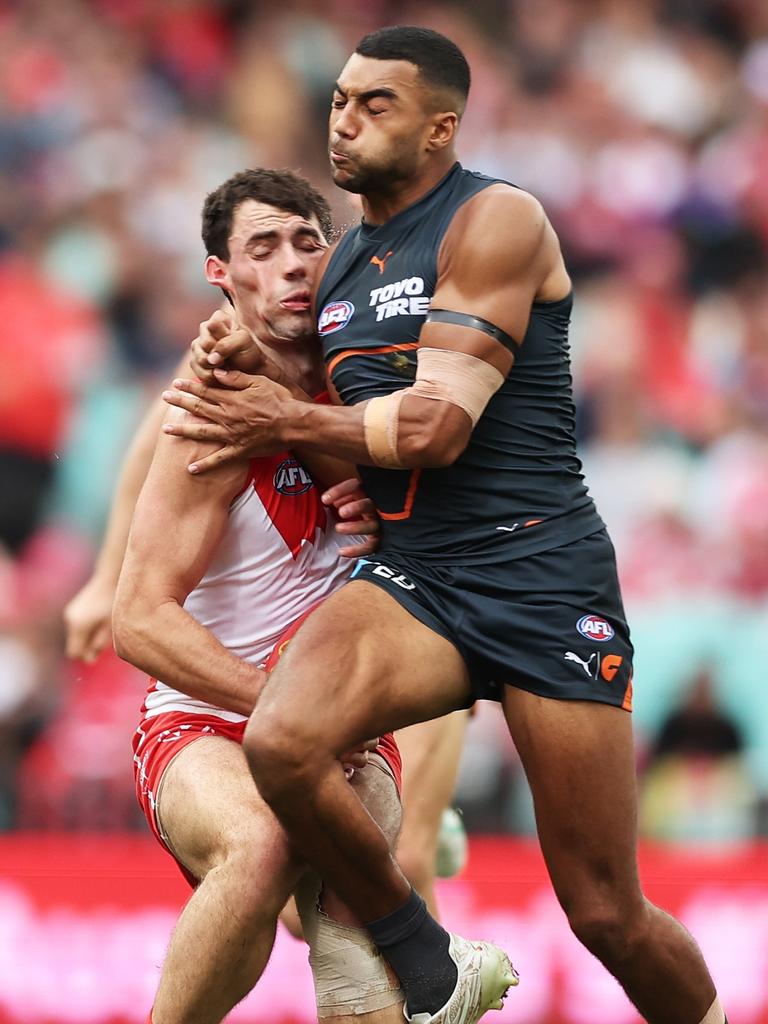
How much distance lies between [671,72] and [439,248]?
7.44m

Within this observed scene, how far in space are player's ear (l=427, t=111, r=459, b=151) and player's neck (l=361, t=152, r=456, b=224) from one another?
0.13 ft

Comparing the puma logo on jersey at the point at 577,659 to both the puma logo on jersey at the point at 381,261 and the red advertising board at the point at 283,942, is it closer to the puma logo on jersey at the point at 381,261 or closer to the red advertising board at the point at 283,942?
the puma logo on jersey at the point at 381,261

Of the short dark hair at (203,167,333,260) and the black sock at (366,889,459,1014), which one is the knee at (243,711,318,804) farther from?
the short dark hair at (203,167,333,260)

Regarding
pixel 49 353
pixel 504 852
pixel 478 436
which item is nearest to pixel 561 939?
pixel 504 852

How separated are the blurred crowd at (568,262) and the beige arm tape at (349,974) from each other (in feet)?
14.2

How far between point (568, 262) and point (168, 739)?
6.54 m

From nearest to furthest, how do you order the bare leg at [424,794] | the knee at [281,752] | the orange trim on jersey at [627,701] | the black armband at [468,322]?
1. the knee at [281,752]
2. the black armband at [468,322]
3. the orange trim on jersey at [627,701]
4. the bare leg at [424,794]

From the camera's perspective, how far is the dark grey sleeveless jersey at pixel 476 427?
4.59 metres

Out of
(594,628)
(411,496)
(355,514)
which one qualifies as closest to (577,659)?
(594,628)

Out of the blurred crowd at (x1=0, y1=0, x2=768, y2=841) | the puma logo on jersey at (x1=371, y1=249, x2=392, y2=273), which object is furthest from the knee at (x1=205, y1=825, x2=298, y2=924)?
the blurred crowd at (x1=0, y1=0, x2=768, y2=841)

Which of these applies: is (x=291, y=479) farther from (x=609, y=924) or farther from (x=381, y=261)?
(x=609, y=924)

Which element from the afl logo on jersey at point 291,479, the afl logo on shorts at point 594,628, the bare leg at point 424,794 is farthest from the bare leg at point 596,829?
the bare leg at point 424,794

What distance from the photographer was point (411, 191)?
4742mm

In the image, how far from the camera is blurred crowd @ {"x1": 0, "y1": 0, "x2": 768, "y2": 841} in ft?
29.7
